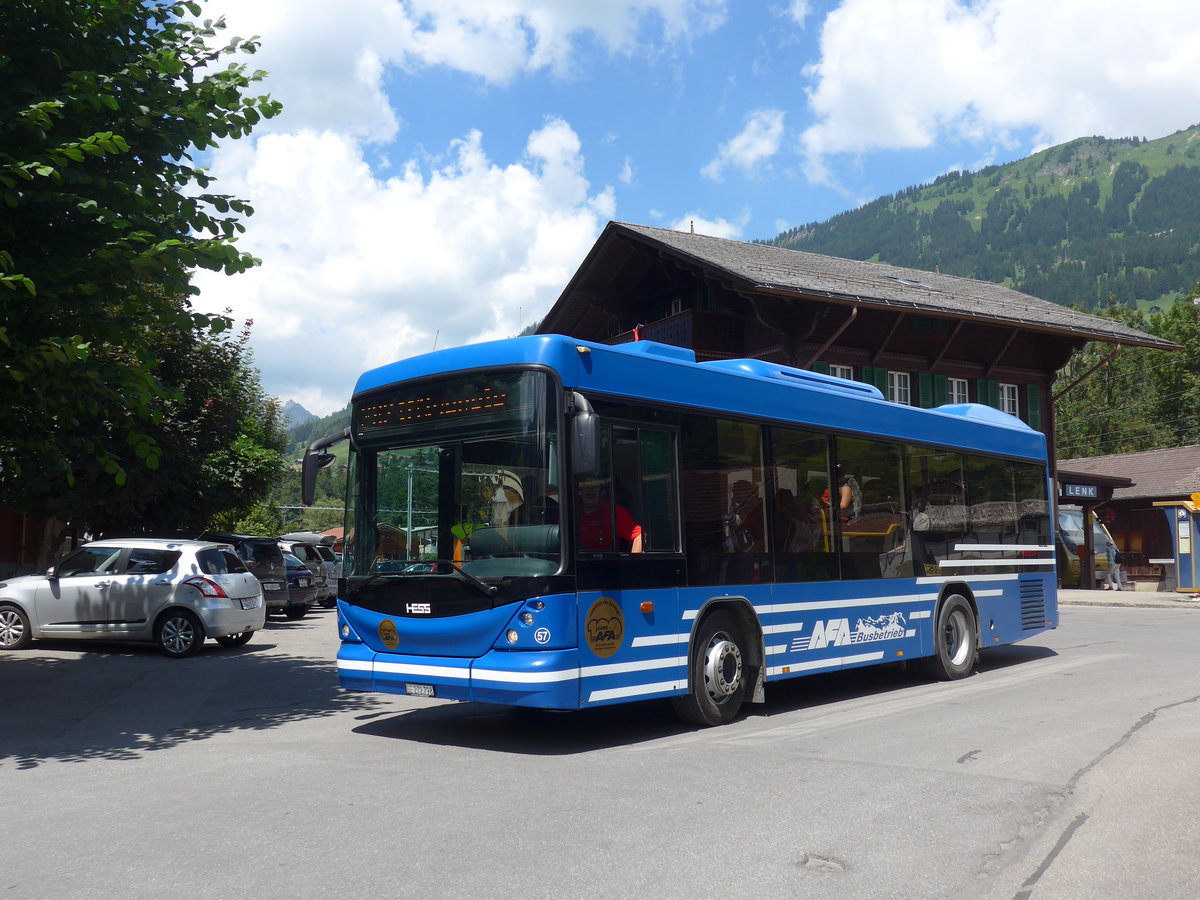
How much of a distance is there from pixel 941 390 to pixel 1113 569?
11361mm

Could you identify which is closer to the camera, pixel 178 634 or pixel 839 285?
pixel 178 634

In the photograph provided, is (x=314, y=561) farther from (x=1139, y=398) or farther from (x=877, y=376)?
(x=1139, y=398)

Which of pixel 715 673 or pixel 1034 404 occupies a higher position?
pixel 1034 404

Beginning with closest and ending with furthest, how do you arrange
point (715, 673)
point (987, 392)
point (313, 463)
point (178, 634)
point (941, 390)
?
point (715, 673) < point (313, 463) < point (178, 634) < point (941, 390) < point (987, 392)

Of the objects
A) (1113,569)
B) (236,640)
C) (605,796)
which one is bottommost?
(605,796)

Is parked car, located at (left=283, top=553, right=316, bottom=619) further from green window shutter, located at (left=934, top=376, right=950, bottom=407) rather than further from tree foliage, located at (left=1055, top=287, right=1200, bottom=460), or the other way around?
tree foliage, located at (left=1055, top=287, right=1200, bottom=460)

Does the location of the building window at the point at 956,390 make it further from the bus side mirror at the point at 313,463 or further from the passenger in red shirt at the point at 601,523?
the bus side mirror at the point at 313,463

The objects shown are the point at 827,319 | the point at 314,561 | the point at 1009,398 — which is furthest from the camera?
the point at 1009,398

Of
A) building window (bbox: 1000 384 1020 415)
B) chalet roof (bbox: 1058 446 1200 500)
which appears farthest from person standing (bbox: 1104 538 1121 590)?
building window (bbox: 1000 384 1020 415)

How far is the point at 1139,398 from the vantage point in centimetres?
7050

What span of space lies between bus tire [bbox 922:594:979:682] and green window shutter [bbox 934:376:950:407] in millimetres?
19035

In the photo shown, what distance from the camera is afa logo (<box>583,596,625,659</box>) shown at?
8016 mm

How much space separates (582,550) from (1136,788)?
391cm

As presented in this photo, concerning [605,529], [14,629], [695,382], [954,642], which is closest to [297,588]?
[14,629]
